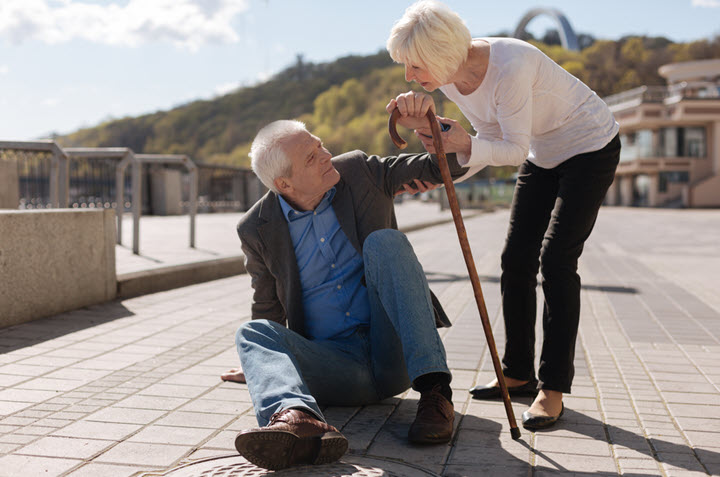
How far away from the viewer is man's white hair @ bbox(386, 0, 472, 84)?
2.89 metres

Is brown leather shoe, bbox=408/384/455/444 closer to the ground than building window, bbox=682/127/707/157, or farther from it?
closer to the ground

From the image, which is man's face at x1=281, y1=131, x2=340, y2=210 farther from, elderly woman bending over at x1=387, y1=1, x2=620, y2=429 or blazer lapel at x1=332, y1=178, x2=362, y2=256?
elderly woman bending over at x1=387, y1=1, x2=620, y2=429

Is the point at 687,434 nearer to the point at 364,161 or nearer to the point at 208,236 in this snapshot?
the point at 364,161

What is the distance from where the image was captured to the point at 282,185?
3217 mm

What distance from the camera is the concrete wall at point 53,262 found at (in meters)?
5.27

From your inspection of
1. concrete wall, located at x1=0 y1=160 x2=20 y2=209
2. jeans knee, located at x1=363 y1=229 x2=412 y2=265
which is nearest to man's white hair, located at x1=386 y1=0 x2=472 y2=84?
jeans knee, located at x1=363 y1=229 x2=412 y2=265

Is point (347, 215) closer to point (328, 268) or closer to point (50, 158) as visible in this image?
point (328, 268)

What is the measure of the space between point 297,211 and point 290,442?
45.9 inches

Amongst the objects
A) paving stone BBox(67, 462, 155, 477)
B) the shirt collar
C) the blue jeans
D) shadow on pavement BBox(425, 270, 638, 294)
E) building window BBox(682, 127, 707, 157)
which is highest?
building window BBox(682, 127, 707, 157)

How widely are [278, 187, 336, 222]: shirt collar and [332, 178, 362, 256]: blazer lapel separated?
34 millimetres

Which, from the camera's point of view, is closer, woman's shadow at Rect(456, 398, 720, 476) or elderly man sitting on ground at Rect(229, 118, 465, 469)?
woman's shadow at Rect(456, 398, 720, 476)

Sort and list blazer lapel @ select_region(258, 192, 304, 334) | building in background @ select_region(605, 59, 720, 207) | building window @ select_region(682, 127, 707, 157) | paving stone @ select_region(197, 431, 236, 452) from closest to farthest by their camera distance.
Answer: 1. paving stone @ select_region(197, 431, 236, 452)
2. blazer lapel @ select_region(258, 192, 304, 334)
3. building in background @ select_region(605, 59, 720, 207)
4. building window @ select_region(682, 127, 707, 157)

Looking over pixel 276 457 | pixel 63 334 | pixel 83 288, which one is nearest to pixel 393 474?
pixel 276 457

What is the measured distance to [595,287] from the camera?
8.02 m
